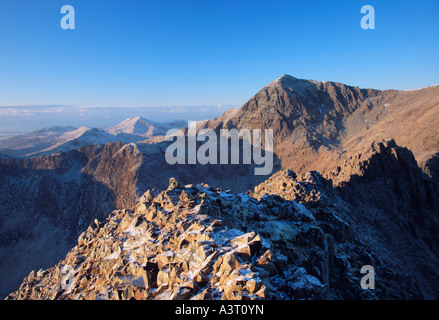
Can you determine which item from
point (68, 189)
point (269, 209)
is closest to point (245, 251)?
point (269, 209)

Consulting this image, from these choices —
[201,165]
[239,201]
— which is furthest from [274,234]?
[201,165]

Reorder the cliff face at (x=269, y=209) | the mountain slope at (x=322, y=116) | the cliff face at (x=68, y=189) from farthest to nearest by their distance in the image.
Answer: the mountain slope at (x=322, y=116)
the cliff face at (x=68, y=189)
the cliff face at (x=269, y=209)

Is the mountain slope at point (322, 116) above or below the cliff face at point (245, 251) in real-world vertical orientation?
above

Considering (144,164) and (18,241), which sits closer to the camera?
(18,241)

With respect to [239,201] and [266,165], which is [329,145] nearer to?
[266,165]

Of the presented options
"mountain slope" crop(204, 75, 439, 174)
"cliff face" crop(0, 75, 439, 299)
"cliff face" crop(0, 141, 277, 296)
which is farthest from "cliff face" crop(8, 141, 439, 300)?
"cliff face" crop(0, 141, 277, 296)

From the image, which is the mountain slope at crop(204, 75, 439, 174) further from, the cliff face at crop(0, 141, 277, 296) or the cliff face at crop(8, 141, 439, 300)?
the cliff face at crop(8, 141, 439, 300)

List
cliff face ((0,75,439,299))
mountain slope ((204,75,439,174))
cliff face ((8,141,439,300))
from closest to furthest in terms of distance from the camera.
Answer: cliff face ((8,141,439,300)) < cliff face ((0,75,439,299)) < mountain slope ((204,75,439,174))

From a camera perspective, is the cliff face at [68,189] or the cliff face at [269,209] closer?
the cliff face at [269,209]

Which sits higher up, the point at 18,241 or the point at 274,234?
the point at 274,234

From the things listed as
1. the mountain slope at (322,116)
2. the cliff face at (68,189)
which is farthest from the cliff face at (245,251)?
the cliff face at (68,189)

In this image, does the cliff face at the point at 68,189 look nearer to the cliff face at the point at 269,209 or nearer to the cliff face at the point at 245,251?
the cliff face at the point at 269,209
